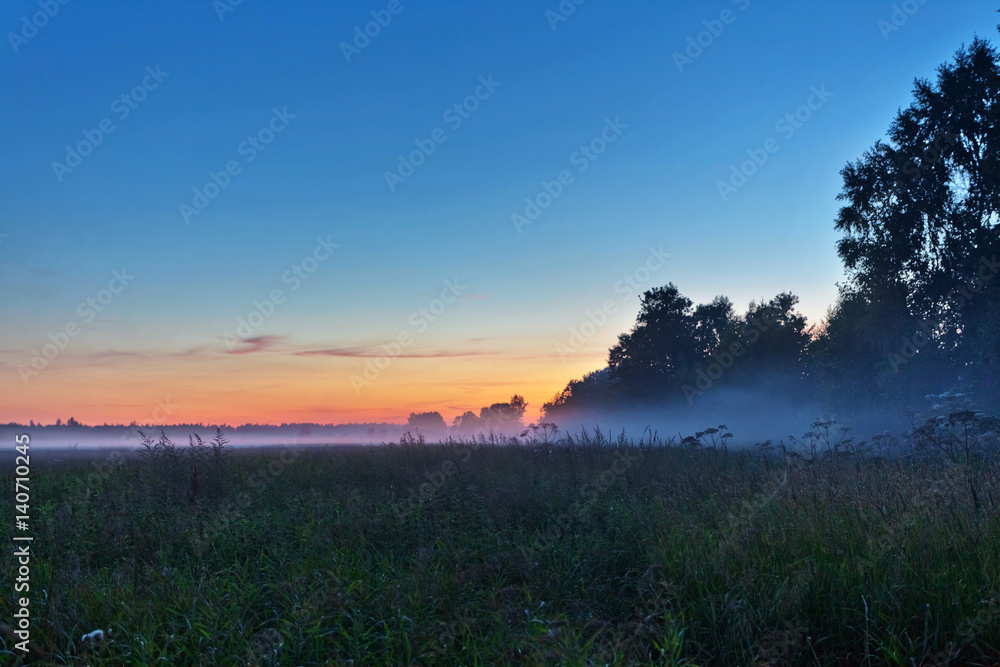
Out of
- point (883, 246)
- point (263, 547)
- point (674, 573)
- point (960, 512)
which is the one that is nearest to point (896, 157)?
point (883, 246)

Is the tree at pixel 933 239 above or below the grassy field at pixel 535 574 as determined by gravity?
above

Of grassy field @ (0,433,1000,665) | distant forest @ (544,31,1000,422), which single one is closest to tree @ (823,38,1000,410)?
distant forest @ (544,31,1000,422)

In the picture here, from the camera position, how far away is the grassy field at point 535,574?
167 inches

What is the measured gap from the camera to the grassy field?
425 centimetres

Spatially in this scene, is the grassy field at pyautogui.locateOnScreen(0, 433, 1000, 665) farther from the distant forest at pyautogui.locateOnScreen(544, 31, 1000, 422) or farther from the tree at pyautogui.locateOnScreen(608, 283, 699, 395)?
the tree at pyautogui.locateOnScreen(608, 283, 699, 395)

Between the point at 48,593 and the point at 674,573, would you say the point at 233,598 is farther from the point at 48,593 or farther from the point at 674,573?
the point at 674,573

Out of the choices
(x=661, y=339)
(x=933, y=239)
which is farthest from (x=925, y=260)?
(x=661, y=339)

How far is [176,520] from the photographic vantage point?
7.56m

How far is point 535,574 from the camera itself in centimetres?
570

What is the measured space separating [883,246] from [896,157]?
11.2 feet

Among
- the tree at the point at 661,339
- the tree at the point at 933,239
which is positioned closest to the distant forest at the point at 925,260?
the tree at the point at 933,239
